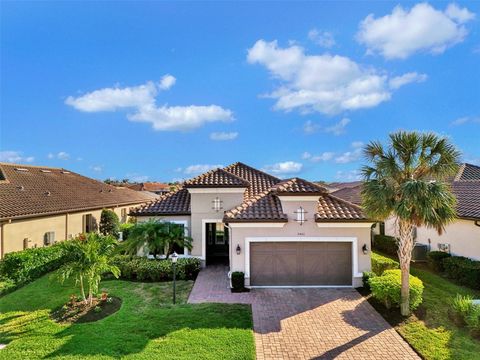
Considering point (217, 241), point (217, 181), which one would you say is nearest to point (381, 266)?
point (217, 181)

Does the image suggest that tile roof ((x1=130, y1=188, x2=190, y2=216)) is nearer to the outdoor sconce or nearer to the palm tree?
the outdoor sconce

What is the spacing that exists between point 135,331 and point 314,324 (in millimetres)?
5942

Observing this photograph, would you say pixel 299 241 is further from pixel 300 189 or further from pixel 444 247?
pixel 444 247

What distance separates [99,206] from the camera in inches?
1070

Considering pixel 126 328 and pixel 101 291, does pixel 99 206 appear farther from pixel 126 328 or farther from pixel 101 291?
pixel 126 328

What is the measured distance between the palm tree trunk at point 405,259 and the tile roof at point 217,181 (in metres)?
8.90

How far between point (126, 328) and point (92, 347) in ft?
4.33

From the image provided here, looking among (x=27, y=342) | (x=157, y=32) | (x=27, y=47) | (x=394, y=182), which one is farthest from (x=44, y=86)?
(x=394, y=182)

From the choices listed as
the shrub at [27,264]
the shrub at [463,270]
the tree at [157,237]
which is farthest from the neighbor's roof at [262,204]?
the shrub at [463,270]

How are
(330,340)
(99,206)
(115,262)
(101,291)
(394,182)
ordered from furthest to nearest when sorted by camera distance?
(99,206) → (115,262) → (101,291) → (394,182) → (330,340)

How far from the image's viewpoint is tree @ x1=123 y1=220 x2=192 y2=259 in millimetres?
16766

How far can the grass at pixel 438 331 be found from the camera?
339 inches

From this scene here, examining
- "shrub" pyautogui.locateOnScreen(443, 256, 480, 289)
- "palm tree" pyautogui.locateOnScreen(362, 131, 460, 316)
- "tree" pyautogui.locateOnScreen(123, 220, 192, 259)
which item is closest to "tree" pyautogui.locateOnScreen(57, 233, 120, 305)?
"tree" pyautogui.locateOnScreen(123, 220, 192, 259)

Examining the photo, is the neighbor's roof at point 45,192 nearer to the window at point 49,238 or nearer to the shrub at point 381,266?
the window at point 49,238
